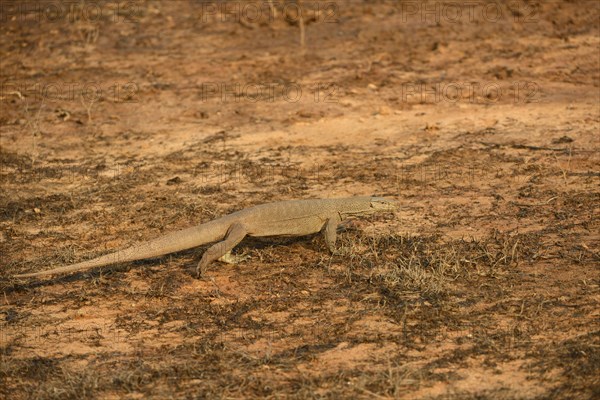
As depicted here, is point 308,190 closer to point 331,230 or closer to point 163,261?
point 331,230

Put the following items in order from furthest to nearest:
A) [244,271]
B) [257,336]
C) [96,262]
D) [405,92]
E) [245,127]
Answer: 1. [405,92]
2. [245,127]
3. [244,271]
4. [96,262]
5. [257,336]

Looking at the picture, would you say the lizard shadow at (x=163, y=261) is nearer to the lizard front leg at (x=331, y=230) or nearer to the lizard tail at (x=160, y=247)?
the lizard tail at (x=160, y=247)

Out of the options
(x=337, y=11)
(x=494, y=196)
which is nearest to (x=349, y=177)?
(x=494, y=196)

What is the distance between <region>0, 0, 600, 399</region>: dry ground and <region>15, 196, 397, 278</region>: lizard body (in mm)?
210

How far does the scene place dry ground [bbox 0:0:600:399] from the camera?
211 inches

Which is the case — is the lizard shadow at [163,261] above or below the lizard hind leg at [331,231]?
below

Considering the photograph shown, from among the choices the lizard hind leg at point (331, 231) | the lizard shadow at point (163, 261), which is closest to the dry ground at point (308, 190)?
the lizard shadow at point (163, 261)

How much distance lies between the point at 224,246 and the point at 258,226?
382 mm

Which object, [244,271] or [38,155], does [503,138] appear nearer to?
[244,271]

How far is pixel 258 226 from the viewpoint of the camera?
6.89 meters

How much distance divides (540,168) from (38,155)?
5506 mm

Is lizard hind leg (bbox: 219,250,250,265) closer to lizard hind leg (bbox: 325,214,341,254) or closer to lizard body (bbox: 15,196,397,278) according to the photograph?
lizard body (bbox: 15,196,397,278)

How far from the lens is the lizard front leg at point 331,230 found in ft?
22.8

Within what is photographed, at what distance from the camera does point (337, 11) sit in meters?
13.9
